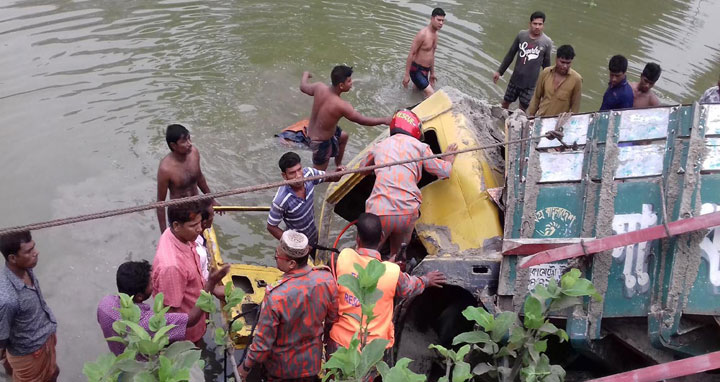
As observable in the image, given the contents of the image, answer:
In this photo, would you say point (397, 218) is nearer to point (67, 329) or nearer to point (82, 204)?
point (67, 329)

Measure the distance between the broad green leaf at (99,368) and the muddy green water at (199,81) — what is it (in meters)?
3.02

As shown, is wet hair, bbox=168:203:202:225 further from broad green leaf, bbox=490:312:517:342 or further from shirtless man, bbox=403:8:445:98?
shirtless man, bbox=403:8:445:98

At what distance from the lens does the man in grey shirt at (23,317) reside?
3955mm

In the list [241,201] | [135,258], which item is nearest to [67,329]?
[135,258]

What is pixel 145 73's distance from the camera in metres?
9.95

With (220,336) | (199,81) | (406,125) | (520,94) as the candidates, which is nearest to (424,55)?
(520,94)

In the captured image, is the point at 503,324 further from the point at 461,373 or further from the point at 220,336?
the point at 220,336

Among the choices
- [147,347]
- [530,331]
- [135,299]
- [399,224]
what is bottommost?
[399,224]

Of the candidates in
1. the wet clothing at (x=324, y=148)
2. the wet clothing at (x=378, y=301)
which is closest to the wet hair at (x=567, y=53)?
Result: the wet clothing at (x=324, y=148)

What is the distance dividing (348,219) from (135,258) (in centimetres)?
229

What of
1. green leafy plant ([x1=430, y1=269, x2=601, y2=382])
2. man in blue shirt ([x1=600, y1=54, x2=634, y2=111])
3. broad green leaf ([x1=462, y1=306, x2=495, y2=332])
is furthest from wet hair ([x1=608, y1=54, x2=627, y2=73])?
broad green leaf ([x1=462, y1=306, x2=495, y2=332])

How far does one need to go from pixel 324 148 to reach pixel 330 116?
0.50 metres

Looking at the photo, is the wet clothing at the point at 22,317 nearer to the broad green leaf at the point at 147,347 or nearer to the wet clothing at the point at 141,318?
the wet clothing at the point at 141,318

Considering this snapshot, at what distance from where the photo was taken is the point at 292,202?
17.7ft
